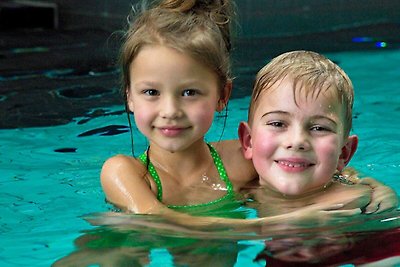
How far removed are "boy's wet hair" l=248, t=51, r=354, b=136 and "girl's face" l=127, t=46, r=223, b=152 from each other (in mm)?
233

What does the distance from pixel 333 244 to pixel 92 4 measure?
6183 millimetres

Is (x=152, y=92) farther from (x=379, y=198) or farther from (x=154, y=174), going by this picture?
(x=379, y=198)

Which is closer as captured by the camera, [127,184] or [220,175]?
[127,184]

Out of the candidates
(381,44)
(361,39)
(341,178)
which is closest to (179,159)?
(341,178)

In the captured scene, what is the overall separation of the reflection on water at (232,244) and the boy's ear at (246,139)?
46cm

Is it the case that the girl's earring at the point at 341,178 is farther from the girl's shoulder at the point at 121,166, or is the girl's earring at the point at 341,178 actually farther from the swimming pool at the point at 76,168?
the girl's shoulder at the point at 121,166

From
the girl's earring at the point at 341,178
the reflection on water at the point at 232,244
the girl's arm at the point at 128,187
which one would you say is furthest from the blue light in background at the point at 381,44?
the girl's arm at the point at 128,187

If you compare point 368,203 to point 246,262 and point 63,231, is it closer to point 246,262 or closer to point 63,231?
point 246,262

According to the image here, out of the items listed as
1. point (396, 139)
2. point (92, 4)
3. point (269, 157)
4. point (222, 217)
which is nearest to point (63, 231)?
point (222, 217)

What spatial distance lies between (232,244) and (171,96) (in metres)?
0.63

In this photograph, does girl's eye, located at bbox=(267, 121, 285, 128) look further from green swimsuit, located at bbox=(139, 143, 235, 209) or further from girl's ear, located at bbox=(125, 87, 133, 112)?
girl's ear, located at bbox=(125, 87, 133, 112)

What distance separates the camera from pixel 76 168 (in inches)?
197

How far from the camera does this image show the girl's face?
352 centimetres

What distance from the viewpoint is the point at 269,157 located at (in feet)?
11.8
